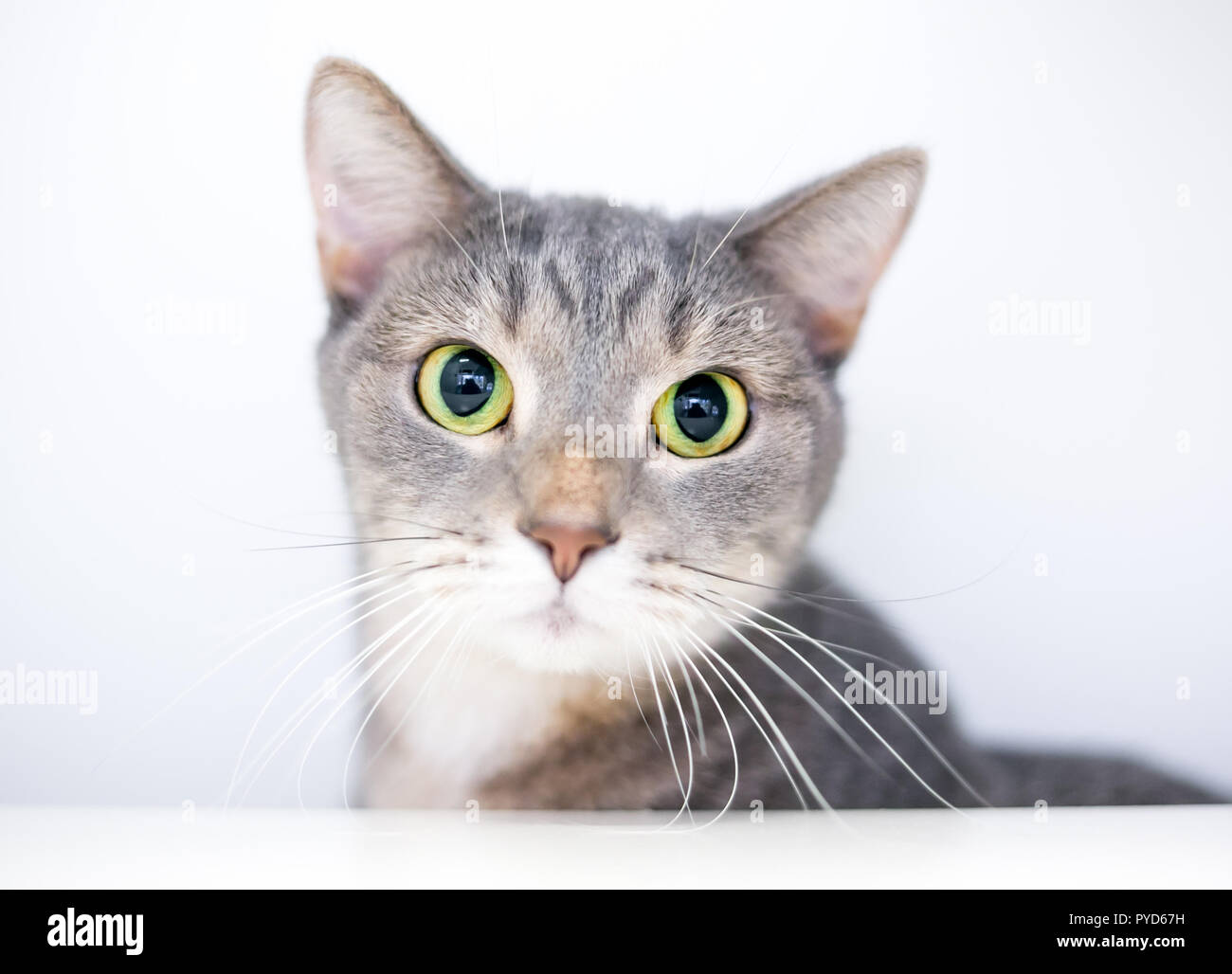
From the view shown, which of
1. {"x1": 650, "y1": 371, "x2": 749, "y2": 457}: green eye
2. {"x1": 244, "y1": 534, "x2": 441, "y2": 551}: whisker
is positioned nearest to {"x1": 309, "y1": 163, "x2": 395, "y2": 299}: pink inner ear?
{"x1": 244, "y1": 534, "x2": 441, "y2": 551}: whisker

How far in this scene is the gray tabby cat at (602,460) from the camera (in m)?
1.31

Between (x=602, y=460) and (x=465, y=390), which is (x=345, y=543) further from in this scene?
(x=602, y=460)

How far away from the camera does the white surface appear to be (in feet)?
3.93

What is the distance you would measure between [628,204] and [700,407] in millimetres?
439

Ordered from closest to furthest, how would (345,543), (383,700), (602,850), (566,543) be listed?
(566,543) < (602,850) < (345,543) < (383,700)

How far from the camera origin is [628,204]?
1643 mm

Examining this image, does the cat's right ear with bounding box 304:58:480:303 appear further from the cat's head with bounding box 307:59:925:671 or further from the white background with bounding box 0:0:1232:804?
the white background with bounding box 0:0:1232:804

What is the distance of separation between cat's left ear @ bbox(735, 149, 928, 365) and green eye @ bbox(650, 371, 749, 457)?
0.66ft

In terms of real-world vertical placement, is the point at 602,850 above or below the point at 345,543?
below

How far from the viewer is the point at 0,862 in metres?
1.25

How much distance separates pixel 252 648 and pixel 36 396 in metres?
0.55

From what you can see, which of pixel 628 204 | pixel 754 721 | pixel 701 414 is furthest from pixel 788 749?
pixel 628 204

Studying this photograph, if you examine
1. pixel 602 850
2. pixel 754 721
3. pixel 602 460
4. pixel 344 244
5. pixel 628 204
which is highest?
pixel 628 204

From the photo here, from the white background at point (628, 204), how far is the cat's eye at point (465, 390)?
0.26m
